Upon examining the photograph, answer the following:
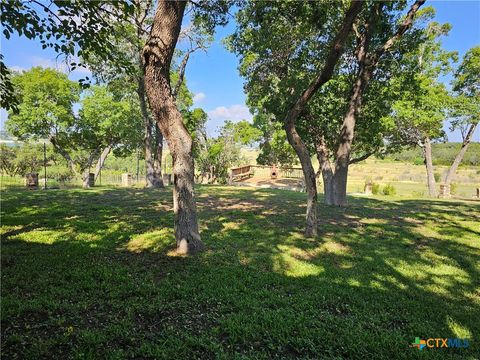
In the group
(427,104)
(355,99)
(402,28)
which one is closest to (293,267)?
(355,99)

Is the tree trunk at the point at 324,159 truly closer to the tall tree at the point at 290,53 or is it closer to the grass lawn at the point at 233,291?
the tall tree at the point at 290,53

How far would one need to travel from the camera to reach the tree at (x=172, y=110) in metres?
4.41

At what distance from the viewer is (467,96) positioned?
19188 millimetres

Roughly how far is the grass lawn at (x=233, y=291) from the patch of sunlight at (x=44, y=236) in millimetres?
19

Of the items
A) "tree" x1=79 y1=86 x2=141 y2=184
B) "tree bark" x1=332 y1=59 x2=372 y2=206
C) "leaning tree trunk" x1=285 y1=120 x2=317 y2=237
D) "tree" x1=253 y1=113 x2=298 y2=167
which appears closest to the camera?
"leaning tree trunk" x1=285 y1=120 x2=317 y2=237

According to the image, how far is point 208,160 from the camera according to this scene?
26.2 meters

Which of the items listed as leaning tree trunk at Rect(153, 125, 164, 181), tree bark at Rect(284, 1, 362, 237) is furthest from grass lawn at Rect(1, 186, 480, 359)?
leaning tree trunk at Rect(153, 125, 164, 181)

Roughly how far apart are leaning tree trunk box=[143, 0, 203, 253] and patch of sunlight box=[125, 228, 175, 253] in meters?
0.53

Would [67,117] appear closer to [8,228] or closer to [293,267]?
[8,228]

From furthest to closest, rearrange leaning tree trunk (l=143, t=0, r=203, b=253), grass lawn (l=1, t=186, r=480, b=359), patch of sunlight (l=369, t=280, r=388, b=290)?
leaning tree trunk (l=143, t=0, r=203, b=253) < patch of sunlight (l=369, t=280, r=388, b=290) < grass lawn (l=1, t=186, r=480, b=359)

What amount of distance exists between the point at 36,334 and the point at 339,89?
34.8 feet

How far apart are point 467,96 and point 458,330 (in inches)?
870

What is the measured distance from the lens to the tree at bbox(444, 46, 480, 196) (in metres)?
18.0

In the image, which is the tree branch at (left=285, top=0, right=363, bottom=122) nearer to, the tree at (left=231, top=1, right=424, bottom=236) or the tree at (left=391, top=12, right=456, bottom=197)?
the tree at (left=231, top=1, right=424, bottom=236)
